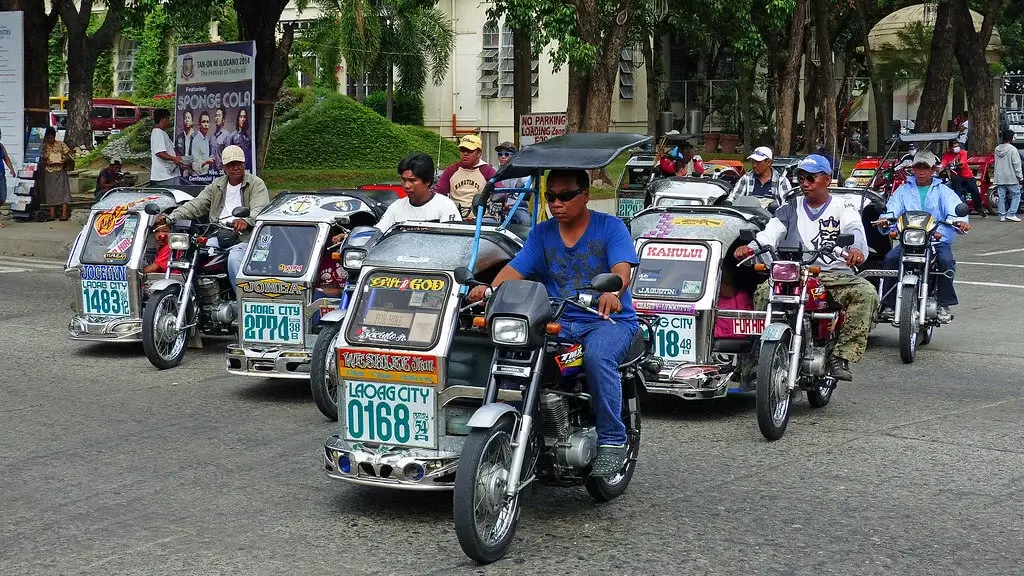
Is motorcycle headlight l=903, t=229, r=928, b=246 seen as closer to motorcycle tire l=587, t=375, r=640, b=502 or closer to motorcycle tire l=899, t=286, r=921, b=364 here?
motorcycle tire l=899, t=286, r=921, b=364

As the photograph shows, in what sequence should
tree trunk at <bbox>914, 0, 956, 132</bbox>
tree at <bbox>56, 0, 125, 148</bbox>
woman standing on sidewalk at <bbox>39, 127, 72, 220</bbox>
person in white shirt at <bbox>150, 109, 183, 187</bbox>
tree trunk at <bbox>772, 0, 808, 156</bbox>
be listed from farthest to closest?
1. tree at <bbox>56, 0, 125, 148</bbox>
2. tree trunk at <bbox>772, 0, 808, 156</bbox>
3. tree trunk at <bbox>914, 0, 956, 132</bbox>
4. woman standing on sidewalk at <bbox>39, 127, 72, 220</bbox>
5. person in white shirt at <bbox>150, 109, 183, 187</bbox>

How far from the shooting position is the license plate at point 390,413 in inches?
243

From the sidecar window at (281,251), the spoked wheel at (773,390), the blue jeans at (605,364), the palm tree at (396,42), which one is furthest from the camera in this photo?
the palm tree at (396,42)

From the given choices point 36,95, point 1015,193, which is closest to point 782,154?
point 1015,193

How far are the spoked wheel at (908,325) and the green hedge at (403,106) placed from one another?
122 ft

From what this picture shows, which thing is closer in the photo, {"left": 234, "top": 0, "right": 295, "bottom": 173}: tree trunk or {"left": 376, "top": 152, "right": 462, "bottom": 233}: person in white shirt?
{"left": 376, "top": 152, "right": 462, "bottom": 233}: person in white shirt

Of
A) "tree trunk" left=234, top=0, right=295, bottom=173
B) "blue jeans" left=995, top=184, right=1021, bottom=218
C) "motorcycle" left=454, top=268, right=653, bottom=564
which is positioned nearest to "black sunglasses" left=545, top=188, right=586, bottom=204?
"motorcycle" left=454, top=268, right=653, bottom=564

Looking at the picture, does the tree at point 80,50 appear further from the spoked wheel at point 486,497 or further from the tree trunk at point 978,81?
the spoked wheel at point 486,497

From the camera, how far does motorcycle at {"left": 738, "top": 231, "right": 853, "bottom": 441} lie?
306 inches

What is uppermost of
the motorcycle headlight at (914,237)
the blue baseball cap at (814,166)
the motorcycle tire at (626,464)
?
the blue baseball cap at (814,166)

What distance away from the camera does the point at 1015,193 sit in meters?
23.8

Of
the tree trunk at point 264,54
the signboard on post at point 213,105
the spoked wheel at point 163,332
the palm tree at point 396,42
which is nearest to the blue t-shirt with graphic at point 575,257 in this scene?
the spoked wheel at point 163,332

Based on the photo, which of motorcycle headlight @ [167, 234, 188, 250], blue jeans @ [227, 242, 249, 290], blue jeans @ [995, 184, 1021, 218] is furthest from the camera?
blue jeans @ [995, 184, 1021, 218]

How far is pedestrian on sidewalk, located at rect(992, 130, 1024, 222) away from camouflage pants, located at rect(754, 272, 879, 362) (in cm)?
1596
